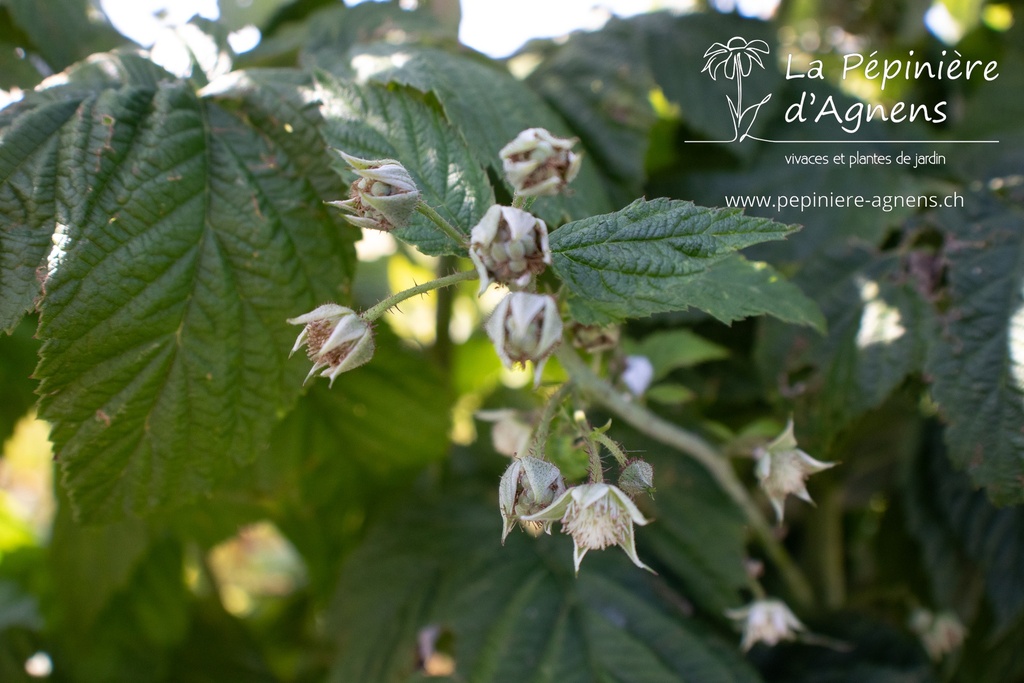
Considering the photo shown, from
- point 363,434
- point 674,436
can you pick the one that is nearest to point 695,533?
point 674,436

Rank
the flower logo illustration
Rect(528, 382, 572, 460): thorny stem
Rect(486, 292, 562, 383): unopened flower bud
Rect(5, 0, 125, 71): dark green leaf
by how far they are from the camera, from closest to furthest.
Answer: Rect(486, 292, 562, 383): unopened flower bud, Rect(528, 382, 572, 460): thorny stem, Rect(5, 0, 125, 71): dark green leaf, the flower logo illustration

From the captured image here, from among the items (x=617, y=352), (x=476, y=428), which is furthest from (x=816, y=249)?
(x=476, y=428)

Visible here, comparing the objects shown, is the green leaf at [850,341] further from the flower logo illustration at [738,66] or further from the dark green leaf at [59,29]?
the dark green leaf at [59,29]

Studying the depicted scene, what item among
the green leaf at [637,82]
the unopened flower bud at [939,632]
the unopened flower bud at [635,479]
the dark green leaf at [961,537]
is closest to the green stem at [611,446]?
the unopened flower bud at [635,479]

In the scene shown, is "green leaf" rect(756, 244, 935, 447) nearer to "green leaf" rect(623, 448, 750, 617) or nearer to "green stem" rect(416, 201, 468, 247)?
"green leaf" rect(623, 448, 750, 617)

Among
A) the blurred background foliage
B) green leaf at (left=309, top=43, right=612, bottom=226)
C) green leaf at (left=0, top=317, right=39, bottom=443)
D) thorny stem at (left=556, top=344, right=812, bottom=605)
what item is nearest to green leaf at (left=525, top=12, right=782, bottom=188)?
the blurred background foliage

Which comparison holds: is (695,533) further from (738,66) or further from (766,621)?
(738,66)
